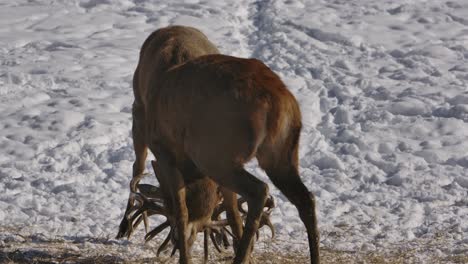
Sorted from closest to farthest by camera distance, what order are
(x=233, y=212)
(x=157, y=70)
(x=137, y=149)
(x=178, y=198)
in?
1. (x=178, y=198)
2. (x=233, y=212)
3. (x=157, y=70)
4. (x=137, y=149)

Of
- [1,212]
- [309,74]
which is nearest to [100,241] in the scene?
[1,212]

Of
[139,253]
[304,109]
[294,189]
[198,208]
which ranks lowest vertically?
[304,109]

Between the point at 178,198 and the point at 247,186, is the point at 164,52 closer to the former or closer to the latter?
the point at 178,198

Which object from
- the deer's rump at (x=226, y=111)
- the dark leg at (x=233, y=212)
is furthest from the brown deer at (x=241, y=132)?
the dark leg at (x=233, y=212)

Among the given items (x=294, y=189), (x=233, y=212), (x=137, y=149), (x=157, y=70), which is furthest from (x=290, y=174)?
(x=137, y=149)

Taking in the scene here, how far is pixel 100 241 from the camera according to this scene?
764 cm

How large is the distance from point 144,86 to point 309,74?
5482mm

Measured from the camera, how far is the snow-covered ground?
8375mm

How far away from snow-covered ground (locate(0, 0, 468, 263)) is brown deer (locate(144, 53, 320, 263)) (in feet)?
5.88

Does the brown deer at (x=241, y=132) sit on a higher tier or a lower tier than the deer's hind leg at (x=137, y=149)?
higher

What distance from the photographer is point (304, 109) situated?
1152 cm

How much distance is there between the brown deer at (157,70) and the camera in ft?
22.4

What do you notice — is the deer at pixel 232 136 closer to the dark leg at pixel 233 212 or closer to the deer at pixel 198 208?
the deer at pixel 198 208

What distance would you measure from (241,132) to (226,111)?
8.1 inches
